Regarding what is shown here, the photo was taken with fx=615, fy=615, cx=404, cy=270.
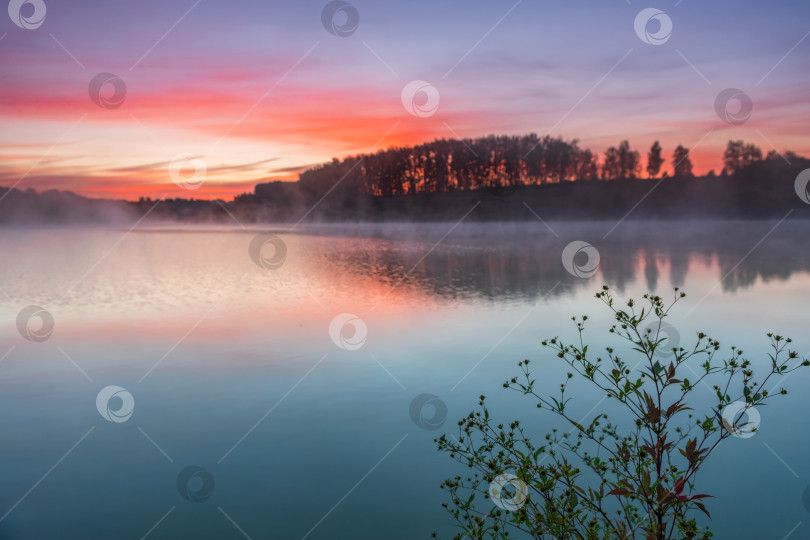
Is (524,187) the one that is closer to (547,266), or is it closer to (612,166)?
(612,166)

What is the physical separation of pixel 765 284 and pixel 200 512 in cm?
2834

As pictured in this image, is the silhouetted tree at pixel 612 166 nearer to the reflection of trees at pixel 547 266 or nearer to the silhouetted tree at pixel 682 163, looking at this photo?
the silhouetted tree at pixel 682 163

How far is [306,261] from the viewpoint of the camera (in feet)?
143

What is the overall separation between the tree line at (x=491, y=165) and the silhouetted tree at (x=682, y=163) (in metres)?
1.19

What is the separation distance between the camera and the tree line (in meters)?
137

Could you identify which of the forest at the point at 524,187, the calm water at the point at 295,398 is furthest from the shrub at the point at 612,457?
the forest at the point at 524,187

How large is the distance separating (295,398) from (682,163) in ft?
A: 429

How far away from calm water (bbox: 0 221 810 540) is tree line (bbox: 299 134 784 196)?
358 feet

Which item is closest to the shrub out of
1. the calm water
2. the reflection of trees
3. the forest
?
the calm water

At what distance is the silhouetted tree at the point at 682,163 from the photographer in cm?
12556

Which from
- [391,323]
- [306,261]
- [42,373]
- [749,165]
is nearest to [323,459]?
[42,373]

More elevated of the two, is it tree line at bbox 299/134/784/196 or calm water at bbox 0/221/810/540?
tree line at bbox 299/134/784/196

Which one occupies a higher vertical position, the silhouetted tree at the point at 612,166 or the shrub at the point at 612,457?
the silhouetted tree at the point at 612,166

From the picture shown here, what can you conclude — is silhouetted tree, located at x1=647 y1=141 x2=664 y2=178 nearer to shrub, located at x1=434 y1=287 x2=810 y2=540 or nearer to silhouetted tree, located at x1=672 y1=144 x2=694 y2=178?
silhouetted tree, located at x1=672 y1=144 x2=694 y2=178
